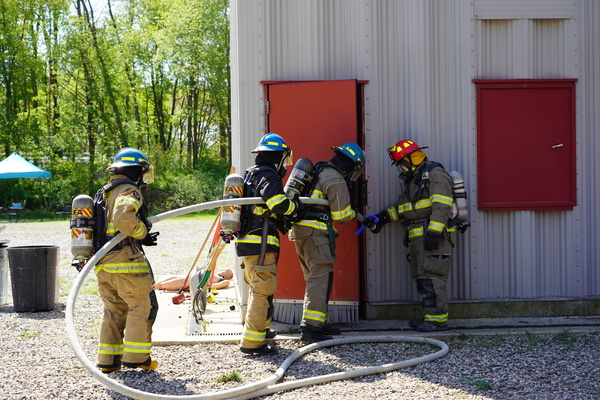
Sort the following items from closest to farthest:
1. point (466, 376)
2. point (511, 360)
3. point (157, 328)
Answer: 1. point (466, 376)
2. point (511, 360)
3. point (157, 328)

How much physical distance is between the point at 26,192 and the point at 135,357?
95.6 ft

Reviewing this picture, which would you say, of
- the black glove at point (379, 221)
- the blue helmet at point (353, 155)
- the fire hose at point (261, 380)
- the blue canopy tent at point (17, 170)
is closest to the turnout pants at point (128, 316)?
the fire hose at point (261, 380)

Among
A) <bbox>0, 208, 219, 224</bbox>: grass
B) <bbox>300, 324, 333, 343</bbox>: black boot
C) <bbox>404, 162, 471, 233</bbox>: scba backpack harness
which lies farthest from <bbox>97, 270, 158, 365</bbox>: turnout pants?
<bbox>0, 208, 219, 224</bbox>: grass

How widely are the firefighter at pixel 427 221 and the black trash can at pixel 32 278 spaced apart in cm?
463

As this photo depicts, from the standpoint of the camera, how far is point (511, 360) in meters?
5.95

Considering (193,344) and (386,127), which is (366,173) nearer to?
(386,127)

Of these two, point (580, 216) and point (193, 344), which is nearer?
point (193, 344)

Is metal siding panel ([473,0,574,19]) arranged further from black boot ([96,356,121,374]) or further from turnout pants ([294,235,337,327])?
black boot ([96,356,121,374])

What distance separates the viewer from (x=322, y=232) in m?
6.73

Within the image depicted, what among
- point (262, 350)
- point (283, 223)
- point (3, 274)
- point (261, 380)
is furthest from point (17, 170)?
point (261, 380)

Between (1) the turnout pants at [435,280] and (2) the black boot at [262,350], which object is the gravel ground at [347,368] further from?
(1) the turnout pants at [435,280]

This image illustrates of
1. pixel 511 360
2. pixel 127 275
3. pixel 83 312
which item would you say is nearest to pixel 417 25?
pixel 511 360

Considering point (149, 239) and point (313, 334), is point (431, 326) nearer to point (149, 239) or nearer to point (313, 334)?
point (313, 334)

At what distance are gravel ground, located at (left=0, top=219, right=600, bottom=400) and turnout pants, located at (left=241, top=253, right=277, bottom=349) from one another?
20cm
